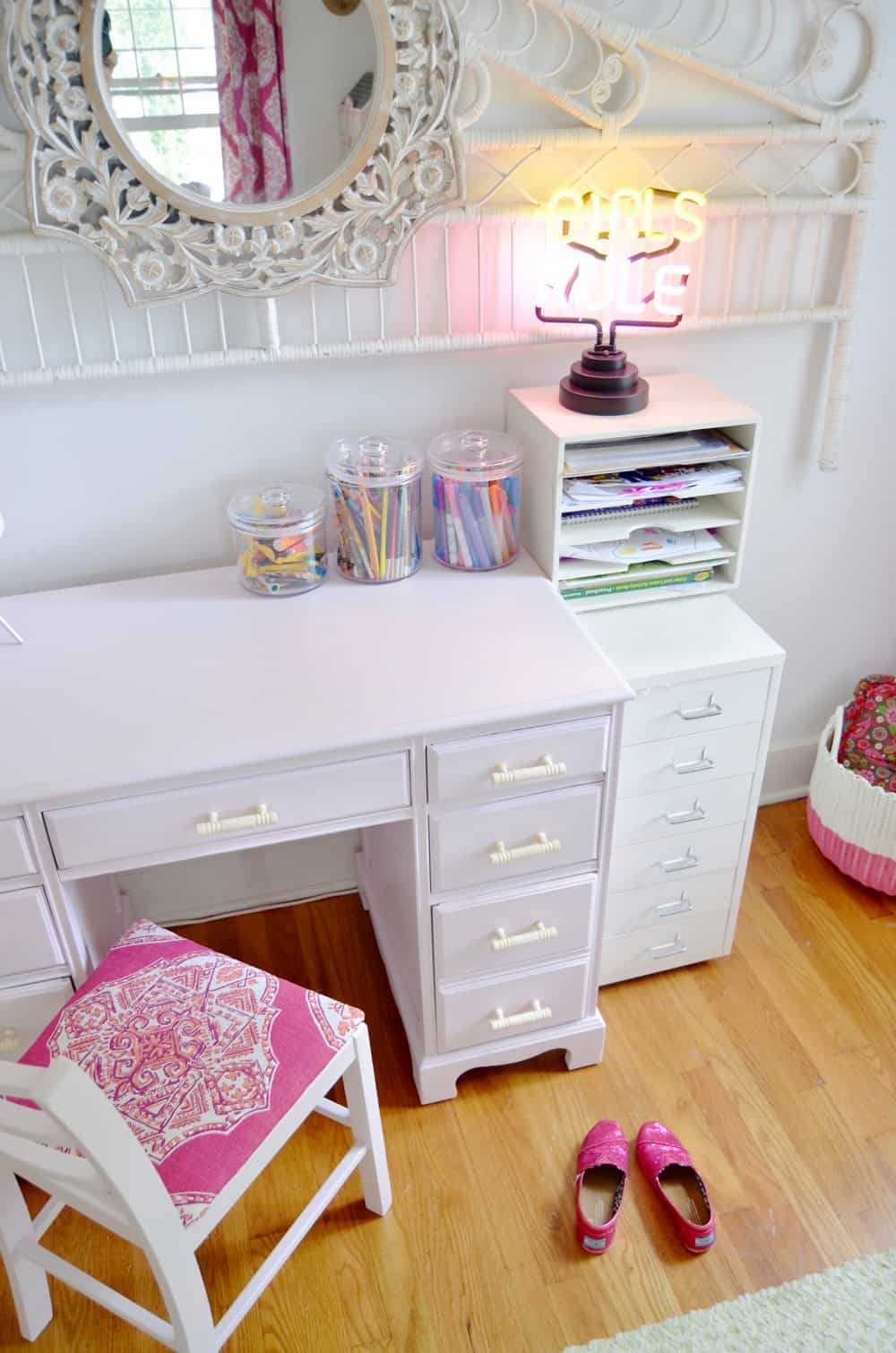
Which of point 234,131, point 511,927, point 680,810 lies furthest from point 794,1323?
point 234,131

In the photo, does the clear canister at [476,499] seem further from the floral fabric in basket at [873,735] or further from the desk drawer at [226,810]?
the floral fabric in basket at [873,735]

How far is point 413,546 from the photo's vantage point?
1.86 meters

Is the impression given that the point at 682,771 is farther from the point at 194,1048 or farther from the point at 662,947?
the point at 194,1048

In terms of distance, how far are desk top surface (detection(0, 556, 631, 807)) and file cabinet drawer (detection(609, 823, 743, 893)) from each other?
1.61 ft

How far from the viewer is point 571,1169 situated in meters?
1.82

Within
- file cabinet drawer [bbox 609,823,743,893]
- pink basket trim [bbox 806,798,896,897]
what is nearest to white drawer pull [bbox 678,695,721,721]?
file cabinet drawer [bbox 609,823,743,893]

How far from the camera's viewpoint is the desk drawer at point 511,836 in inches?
64.4

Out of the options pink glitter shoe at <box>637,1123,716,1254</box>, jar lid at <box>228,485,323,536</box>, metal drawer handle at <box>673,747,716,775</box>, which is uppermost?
jar lid at <box>228,485,323,536</box>

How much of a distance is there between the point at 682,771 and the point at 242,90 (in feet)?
4.13

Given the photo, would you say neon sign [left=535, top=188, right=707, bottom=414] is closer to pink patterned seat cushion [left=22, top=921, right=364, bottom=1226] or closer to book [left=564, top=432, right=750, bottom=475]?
book [left=564, top=432, right=750, bottom=475]

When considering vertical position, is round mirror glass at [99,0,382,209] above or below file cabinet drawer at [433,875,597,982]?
above

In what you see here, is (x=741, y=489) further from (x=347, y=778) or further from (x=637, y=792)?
(x=347, y=778)

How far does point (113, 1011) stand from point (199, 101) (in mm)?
1279

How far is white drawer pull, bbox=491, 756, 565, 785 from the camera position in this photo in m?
1.59
